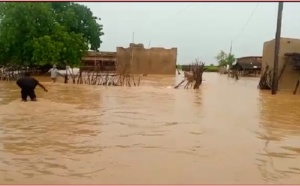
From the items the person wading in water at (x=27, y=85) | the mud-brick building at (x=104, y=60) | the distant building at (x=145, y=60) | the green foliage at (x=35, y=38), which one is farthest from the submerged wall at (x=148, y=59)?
the person wading in water at (x=27, y=85)

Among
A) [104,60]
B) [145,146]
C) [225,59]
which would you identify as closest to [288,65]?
[145,146]

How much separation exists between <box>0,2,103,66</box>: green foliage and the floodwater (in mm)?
15644

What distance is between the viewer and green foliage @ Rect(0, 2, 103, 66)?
27092mm

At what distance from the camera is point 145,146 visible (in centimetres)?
689

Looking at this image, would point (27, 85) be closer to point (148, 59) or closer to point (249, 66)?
point (148, 59)

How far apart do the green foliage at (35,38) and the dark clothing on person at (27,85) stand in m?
14.6

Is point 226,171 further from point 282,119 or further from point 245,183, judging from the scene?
point 282,119

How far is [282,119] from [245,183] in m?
6.44

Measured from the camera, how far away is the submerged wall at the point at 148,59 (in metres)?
41.6

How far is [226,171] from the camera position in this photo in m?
5.44

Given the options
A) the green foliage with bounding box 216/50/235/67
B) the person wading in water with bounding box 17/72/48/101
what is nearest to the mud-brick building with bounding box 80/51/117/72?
the green foliage with bounding box 216/50/235/67

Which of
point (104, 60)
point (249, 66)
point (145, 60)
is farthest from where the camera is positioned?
point (104, 60)

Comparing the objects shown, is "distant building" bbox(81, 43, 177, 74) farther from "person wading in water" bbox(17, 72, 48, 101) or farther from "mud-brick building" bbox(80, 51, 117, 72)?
"person wading in water" bbox(17, 72, 48, 101)

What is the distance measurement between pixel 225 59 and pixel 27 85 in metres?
47.8
